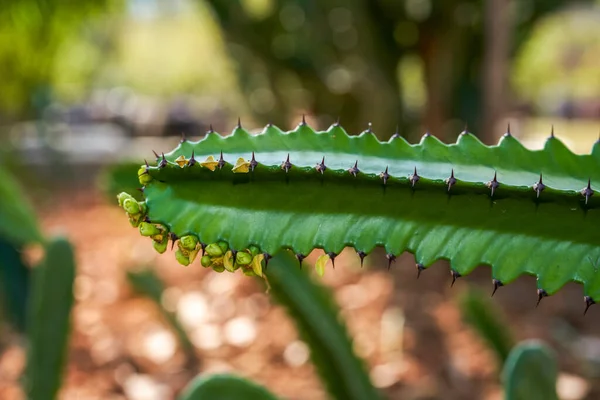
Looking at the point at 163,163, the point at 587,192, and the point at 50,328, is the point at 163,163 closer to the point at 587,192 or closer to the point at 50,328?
the point at 587,192

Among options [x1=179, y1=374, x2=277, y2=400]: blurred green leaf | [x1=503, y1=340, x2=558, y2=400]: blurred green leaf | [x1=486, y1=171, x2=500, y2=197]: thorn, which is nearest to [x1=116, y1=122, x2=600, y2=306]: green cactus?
[x1=486, y1=171, x2=500, y2=197]: thorn

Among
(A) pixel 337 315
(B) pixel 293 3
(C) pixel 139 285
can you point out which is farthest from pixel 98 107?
(A) pixel 337 315

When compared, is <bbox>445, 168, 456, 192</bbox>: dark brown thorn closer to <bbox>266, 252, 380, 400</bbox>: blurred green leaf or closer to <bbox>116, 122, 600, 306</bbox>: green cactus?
<bbox>116, 122, 600, 306</bbox>: green cactus

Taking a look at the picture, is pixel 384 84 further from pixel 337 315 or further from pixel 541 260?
pixel 541 260

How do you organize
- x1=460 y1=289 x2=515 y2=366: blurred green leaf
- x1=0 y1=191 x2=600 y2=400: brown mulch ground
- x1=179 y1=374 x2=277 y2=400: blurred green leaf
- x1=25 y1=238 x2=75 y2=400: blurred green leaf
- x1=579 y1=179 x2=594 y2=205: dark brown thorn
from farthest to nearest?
x1=0 y1=191 x2=600 y2=400: brown mulch ground → x1=460 y1=289 x2=515 y2=366: blurred green leaf → x1=25 y1=238 x2=75 y2=400: blurred green leaf → x1=179 y1=374 x2=277 y2=400: blurred green leaf → x1=579 y1=179 x2=594 y2=205: dark brown thorn

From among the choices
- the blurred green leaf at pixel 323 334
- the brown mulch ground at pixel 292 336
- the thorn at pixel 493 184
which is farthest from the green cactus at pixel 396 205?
the brown mulch ground at pixel 292 336

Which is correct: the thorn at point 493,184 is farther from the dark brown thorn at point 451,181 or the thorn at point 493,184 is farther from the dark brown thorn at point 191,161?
the dark brown thorn at point 191,161
